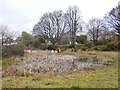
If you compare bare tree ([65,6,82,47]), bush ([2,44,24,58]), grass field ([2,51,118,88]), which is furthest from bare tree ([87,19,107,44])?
grass field ([2,51,118,88])

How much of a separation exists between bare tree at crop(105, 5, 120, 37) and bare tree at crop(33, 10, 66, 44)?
654 inches

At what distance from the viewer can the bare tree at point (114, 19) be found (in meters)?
36.2

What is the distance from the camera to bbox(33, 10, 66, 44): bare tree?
56.0 m

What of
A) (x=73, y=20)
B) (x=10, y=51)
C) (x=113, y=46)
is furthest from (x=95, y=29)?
(x=10, y=51)

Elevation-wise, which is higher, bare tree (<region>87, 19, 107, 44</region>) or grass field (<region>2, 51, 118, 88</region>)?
bare tree (<region>87, 19, 107, 44</region>)

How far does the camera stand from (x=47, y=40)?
54625mm

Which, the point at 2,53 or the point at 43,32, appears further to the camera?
the point at 43,32

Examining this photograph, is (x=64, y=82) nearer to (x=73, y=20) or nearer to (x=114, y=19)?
(x=114, y=19)

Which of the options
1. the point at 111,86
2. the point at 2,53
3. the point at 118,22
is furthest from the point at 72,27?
the point at 111,86

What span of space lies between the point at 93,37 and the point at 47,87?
50.9 m

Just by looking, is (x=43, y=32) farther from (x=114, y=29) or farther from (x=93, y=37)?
(x=114, y=29)

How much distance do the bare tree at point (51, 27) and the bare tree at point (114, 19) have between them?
54.5 ft

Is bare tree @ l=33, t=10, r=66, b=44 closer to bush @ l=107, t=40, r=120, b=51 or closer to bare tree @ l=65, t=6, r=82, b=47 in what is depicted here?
bare tree @ l=65, t=6, r=82, b=47

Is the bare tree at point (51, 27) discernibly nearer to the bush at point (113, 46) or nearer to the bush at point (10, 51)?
the bush at point (113, 46)
